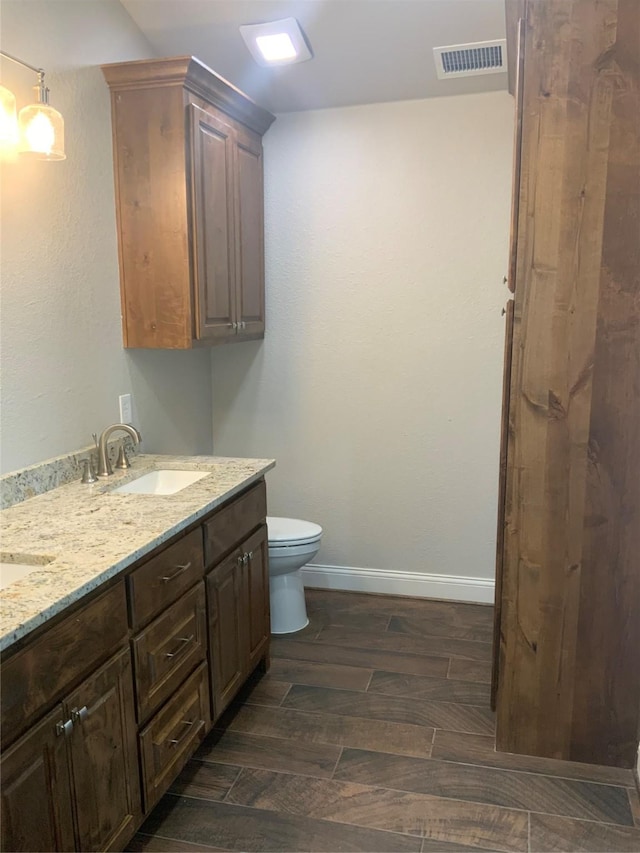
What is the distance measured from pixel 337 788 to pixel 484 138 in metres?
2.64

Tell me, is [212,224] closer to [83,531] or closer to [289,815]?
[83,531]

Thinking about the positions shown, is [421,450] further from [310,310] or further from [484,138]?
[484,138]

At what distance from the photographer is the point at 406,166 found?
3115mm

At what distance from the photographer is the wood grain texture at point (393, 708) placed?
2.38 meters

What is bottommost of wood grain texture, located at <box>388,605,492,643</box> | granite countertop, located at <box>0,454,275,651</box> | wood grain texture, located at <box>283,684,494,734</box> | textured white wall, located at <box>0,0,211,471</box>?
wood grain texture, located at <box>283,684,494,734</box>

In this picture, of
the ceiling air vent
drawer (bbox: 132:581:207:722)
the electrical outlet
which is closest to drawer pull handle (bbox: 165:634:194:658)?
drawer (bbox: 132:581:207:722)

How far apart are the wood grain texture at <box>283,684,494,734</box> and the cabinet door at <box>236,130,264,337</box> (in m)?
1.55

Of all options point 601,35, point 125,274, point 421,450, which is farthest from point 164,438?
point 601,35

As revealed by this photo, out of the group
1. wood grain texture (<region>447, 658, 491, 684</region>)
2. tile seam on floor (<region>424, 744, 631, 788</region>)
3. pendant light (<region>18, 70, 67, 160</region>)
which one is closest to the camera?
pendant light (<region>18, 70, 67, 160</region>)

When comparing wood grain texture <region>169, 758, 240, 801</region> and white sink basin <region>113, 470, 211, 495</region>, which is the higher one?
white sink basin <region>113, 470, 211, 495</region>

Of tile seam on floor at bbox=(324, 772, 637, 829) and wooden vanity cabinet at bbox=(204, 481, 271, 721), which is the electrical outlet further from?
tile seam on floor at bbox=(324, 772, 637, 829)

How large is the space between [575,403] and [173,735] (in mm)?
1514

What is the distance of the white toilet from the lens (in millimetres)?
2900

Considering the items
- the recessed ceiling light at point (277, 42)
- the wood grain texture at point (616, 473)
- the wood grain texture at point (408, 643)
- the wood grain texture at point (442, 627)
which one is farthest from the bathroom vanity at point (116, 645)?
the recessed ceiling light at point (277, 42)
